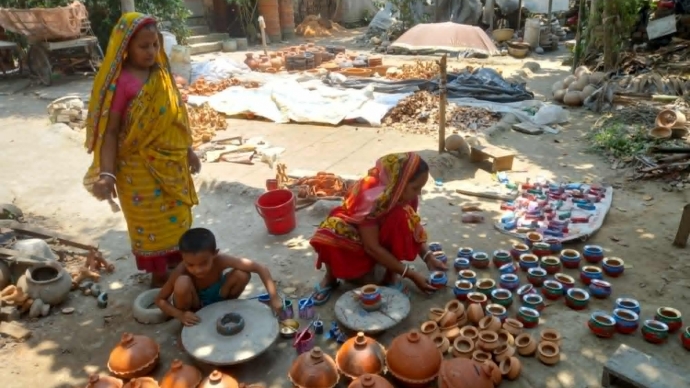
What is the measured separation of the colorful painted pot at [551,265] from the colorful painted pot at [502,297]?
0.47 metres

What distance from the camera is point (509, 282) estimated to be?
340 centimetres

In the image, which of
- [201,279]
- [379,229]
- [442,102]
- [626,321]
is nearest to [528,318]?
[626,321]

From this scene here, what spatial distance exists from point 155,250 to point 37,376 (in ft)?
3.00

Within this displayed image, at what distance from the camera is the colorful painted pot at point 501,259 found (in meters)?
3.71

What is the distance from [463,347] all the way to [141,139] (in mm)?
2113

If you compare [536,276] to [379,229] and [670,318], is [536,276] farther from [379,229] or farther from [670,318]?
[379,229]

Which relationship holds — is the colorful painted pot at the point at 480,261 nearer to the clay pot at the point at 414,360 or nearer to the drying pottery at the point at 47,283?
the clay pot at the point at 414,360

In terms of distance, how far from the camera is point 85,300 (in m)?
3.55

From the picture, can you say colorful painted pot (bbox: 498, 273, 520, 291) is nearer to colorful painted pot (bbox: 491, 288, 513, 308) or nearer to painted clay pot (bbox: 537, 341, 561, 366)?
colorful painted pot (bbox: 491, 288, 513, 308)

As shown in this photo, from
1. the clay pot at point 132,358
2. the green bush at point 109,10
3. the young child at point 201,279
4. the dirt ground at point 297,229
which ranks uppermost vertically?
the green bush at point 109,10

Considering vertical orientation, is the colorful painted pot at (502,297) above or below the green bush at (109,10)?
below

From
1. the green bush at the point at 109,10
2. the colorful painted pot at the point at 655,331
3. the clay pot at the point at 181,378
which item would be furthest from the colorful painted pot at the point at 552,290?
the green bush at the point at 109,10

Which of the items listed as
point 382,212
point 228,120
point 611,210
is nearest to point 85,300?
point 382,212

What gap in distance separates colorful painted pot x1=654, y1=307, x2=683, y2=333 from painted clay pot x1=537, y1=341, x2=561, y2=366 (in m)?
0.68
